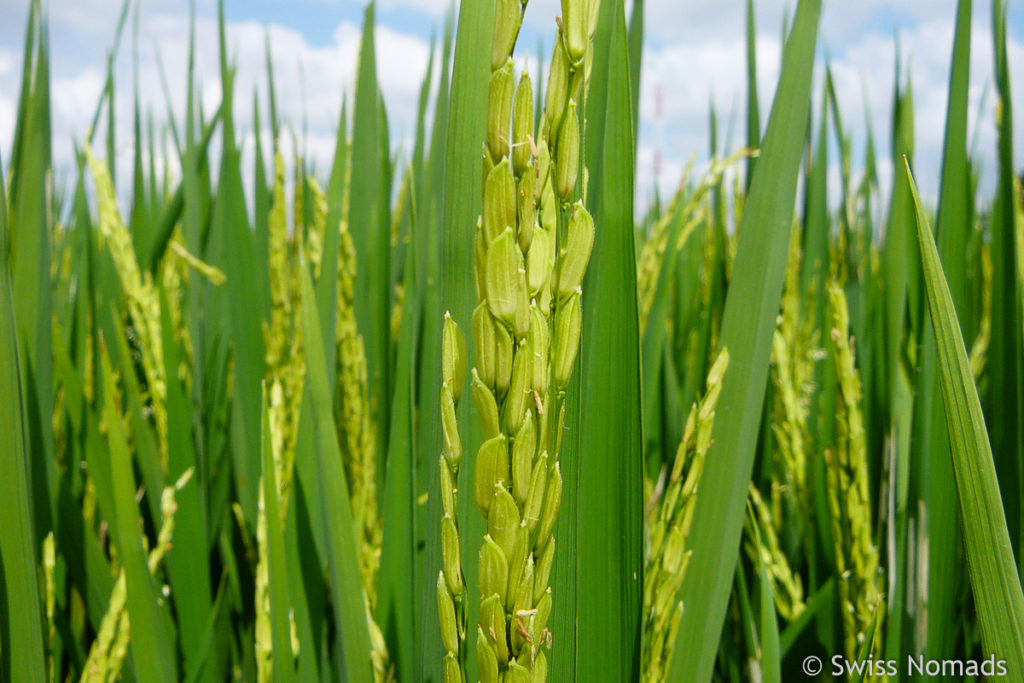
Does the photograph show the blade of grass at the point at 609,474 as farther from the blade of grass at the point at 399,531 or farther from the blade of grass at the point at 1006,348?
the blade of grass at the point at 1006,348

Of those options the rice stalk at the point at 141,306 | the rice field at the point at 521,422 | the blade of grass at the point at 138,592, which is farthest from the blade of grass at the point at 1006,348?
the rice stalk at the point at 141,306

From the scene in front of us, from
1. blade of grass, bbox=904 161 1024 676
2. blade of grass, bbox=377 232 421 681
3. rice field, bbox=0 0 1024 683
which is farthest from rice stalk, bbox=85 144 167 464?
blade of grass, bbox=904 161 1024 676

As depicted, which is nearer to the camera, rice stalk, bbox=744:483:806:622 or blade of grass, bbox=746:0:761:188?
rice stalk, bbox=744:483:806:622

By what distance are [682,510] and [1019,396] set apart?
427mm

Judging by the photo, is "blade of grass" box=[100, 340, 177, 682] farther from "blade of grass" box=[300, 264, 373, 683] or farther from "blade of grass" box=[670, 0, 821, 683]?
"blade of grass" box=[670, 0, 821, 683]

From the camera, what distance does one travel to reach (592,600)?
46 cm

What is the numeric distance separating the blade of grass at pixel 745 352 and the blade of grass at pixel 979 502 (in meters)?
0.18

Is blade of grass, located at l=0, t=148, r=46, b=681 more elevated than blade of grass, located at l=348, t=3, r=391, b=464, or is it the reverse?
blade of grass, located at l=348, t=3, r=391, b=464

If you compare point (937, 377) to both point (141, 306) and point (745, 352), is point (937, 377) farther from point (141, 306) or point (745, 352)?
point (141, 306)

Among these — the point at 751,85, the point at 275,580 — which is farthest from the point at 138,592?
the point at 751,85

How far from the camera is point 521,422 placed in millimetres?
274

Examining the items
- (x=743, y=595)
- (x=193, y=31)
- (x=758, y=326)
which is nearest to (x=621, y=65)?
(x=758, y=326)

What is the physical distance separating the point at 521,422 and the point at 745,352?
357mm

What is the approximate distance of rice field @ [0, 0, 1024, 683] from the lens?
0.30 m
